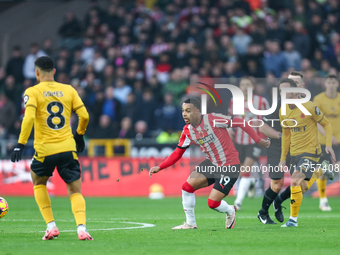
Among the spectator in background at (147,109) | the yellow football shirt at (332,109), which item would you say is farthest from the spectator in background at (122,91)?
the yellow football shirt at (332,109)

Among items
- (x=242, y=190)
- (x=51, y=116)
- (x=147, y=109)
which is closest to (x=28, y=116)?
(x=51, y=116)

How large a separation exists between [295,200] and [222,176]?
1.12 metres

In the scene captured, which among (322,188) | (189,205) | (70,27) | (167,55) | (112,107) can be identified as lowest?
(322,188)

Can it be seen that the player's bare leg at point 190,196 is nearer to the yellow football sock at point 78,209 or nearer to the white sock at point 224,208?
the white sock at point 224,208

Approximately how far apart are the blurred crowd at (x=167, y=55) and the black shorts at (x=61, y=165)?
30.7 ft

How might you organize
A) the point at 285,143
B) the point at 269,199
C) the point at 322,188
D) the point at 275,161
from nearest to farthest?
1. the point at 285,143
2. the point at 269,199
3. the point at 275,161
4. the point at 322,188

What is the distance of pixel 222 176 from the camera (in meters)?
7.82

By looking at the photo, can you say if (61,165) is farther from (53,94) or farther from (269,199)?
(269,199)

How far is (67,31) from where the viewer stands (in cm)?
2141

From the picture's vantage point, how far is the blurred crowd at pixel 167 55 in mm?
16969

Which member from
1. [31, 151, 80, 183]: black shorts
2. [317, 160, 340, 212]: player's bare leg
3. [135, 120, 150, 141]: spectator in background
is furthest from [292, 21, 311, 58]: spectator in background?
[31, 151, 80, 183]: black shorts

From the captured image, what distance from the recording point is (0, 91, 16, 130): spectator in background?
58.2ft

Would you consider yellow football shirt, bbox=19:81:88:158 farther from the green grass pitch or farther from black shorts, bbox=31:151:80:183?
the green grass pitch

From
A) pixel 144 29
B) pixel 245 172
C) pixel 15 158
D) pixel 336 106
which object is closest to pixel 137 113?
pixel 144 29
